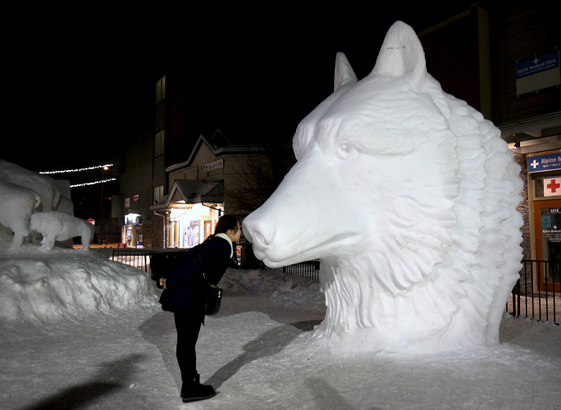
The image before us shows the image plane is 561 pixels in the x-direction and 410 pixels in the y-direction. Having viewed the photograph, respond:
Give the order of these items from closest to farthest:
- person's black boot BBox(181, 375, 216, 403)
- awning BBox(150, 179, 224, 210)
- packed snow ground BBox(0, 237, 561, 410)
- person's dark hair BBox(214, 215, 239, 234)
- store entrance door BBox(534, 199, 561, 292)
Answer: packed snow ground BBox(0, 237, 561, 410) < person's black boot BBox(181, 375, 216, 403) < person's dark hair BBox(214, 215, 239, 234) < store entrance door BBox(534, 199, 561, 292) < awning BBox(150, 179, 224, 210)

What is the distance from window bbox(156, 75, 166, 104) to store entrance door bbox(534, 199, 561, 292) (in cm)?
2334

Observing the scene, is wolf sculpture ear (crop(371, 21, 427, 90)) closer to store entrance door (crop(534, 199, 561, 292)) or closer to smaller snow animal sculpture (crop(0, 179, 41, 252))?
smaller snow animal sculpture (crop(0, 179, 41, 252))

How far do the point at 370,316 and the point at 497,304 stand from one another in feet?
3.45

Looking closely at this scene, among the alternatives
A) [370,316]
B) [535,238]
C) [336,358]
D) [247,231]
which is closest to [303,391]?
[336,358]

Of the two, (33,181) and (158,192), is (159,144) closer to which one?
(158,192)

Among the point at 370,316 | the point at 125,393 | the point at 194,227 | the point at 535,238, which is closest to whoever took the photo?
the point at 125,393

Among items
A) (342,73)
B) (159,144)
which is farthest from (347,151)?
(159,144)

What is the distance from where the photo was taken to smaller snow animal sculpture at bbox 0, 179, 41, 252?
258 inches

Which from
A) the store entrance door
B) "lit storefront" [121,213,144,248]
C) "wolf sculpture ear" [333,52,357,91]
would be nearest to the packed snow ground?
"wolf sculpture ear" [333,52,357,91]

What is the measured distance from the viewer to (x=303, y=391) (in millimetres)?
2701

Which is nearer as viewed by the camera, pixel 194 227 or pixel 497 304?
pixel 497 304

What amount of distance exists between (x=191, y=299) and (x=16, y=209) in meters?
5.26

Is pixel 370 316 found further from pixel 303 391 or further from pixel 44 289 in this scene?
pixel 44 289

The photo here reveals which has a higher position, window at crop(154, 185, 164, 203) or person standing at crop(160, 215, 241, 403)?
window at crop(154, 185, 164, 203)
